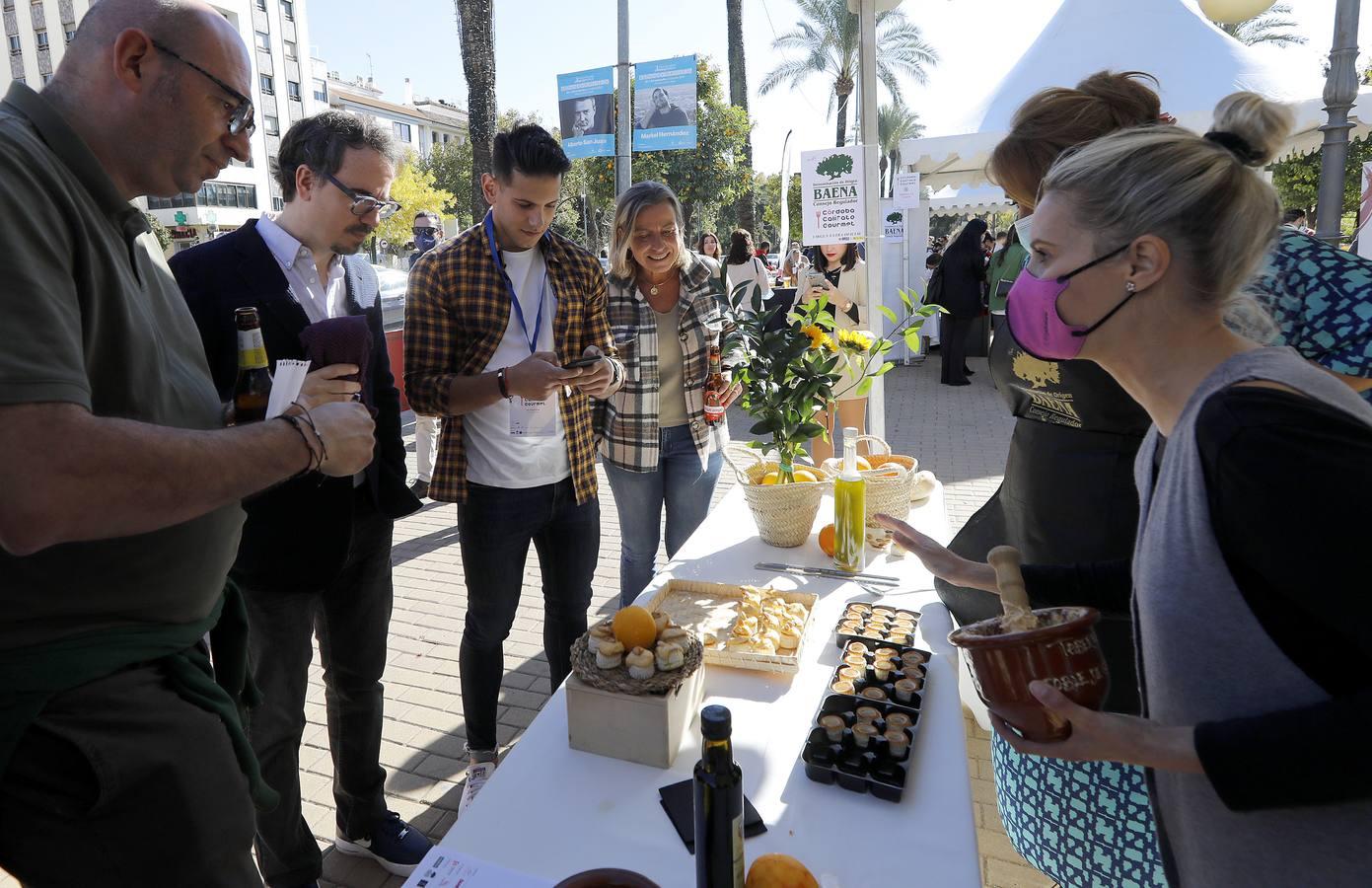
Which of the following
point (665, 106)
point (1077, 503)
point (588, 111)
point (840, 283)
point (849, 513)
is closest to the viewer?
point (1077, 503)

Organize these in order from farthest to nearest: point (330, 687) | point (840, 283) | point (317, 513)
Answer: point (840, 283), point (330, 687), point (317, 513)

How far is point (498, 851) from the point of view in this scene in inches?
46.6

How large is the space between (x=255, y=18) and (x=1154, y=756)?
53461 mm

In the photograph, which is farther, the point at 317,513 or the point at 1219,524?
the point at 317,513

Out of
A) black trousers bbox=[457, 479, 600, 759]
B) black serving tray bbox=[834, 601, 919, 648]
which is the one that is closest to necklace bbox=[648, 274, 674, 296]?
black trousers bbox=[457, 479, 600, 759]

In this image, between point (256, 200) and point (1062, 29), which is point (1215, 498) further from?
point (256, 200)

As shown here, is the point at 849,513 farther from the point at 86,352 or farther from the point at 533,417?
the point at 86,352

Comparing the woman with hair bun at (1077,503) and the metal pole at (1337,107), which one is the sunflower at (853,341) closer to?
the woman with hair bun at (1077,503)

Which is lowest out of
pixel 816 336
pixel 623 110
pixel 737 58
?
pixel 816 336

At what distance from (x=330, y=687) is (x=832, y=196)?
3171 mm

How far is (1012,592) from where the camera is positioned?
1.21 meters

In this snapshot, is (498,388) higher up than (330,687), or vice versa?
(498,388)

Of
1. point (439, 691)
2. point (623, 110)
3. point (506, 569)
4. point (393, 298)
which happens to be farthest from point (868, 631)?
point (393, 298)

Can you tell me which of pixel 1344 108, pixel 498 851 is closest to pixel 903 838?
pixel 498 851
